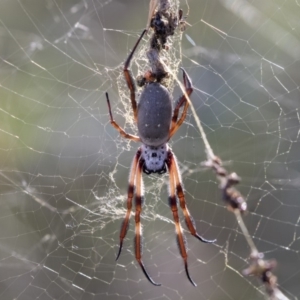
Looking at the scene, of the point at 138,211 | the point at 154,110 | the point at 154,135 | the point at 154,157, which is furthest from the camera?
the point at 138,211

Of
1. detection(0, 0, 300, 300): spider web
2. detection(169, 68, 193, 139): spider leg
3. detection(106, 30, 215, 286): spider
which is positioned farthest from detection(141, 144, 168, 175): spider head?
detection(0, 0, 300, 300): spider web

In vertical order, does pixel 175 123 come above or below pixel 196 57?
below

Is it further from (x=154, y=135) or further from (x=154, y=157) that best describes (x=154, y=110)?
(x=154, y=157)

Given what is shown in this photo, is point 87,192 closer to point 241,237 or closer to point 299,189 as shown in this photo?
point 241,237

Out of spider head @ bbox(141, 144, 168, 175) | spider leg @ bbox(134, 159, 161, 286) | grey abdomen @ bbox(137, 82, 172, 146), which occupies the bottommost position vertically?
spider leg @ bbox(134, 159, 161, 286)

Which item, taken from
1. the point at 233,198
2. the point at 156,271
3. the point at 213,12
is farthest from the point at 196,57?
the point at 233,198

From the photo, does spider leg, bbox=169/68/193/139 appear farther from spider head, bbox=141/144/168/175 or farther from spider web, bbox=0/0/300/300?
spider web, bbox=0/0/300/300

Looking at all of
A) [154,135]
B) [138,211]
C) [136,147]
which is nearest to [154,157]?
[154,135]
